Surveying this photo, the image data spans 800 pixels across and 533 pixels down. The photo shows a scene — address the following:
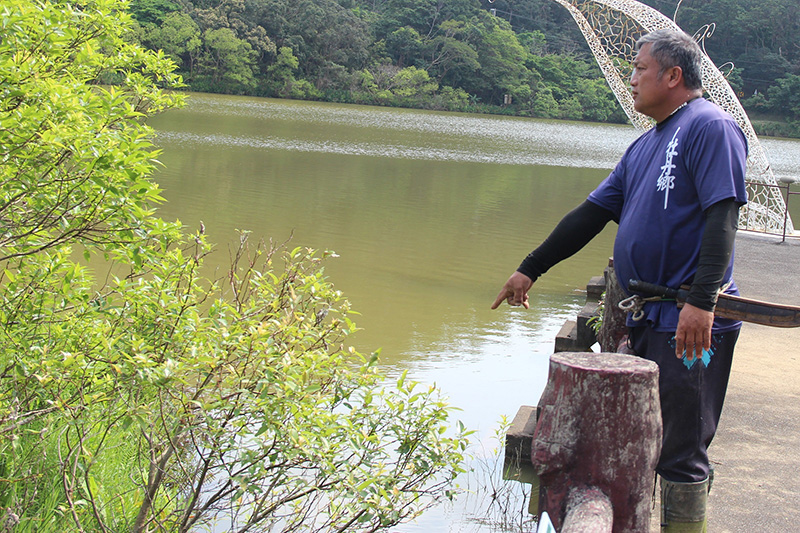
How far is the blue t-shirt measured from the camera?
2.17m

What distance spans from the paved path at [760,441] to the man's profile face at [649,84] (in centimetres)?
139

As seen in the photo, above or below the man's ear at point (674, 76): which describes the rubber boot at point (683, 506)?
below

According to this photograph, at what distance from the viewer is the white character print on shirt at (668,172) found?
2.27 m

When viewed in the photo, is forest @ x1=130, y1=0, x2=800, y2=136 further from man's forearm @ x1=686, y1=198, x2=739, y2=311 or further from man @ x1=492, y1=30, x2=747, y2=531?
man's forearm @ x1=686, y1=198, x2=739, y2=311

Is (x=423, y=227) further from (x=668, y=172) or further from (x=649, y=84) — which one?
(x=668, y=172)

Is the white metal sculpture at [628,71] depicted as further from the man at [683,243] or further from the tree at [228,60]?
A: the tree at [228,60]

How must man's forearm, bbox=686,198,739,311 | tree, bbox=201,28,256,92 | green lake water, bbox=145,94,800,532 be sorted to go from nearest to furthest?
man's forearm, bbox=686,198,739,311 → green lake water, bbox=145,94,800,532 → tree, bbox=201,28,256,92

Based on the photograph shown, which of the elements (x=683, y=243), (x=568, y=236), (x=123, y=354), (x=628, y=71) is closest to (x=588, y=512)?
(x=683, y=243)

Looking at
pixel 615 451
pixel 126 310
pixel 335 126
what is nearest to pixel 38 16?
pixel 126 310

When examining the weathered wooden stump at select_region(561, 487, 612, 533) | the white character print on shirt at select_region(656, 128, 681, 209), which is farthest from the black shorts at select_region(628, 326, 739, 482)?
the weathered wooden stump at select_region(561, 487, 612, 533)

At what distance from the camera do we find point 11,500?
310 cm

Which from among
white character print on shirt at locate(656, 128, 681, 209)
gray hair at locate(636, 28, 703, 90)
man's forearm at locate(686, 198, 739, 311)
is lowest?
man's forearm at locate(686, 198, 739, 311)

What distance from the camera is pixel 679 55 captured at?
93.5 inches

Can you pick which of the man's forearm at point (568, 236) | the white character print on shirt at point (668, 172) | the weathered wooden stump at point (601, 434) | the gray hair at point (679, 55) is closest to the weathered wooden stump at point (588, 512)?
the weathered wooden stump at point (601, 434)
